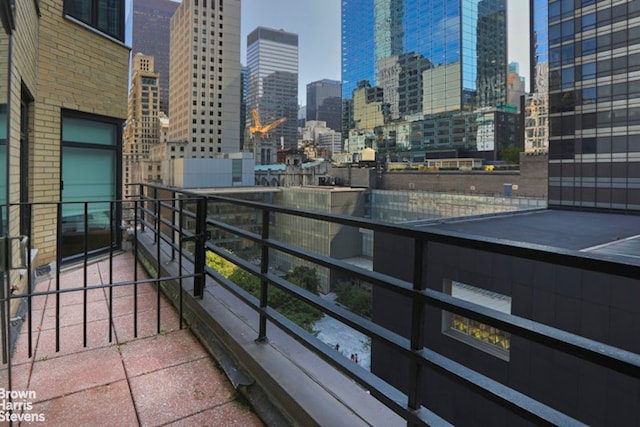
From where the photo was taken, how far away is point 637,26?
33.0 m

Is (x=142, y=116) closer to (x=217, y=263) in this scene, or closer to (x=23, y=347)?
(x=217, y=263)

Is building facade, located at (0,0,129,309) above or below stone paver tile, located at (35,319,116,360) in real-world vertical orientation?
above

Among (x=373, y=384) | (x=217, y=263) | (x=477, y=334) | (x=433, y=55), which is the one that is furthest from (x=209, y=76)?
(x=373, y=384)

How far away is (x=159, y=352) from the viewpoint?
2.91 meters

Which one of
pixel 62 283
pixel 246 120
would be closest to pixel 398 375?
pixel 62 283

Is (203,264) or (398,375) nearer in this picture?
(203,264)

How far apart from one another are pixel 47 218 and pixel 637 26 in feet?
143

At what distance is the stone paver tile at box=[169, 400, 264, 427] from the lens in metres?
2.08

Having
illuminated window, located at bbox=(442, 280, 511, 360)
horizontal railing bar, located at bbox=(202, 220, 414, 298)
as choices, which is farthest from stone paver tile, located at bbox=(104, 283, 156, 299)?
illuminated window, located at bbox=(442, 280, 511, 360)

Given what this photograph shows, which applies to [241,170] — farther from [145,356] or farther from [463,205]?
[145,356]

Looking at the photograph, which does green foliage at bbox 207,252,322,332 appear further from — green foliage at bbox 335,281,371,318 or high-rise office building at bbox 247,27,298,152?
high-rise office building at bbox 247,27,298,152

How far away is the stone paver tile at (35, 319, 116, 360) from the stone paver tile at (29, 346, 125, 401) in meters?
0.09

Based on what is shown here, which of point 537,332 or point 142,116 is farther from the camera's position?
point 142,116

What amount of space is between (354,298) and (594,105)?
90.4 ft
